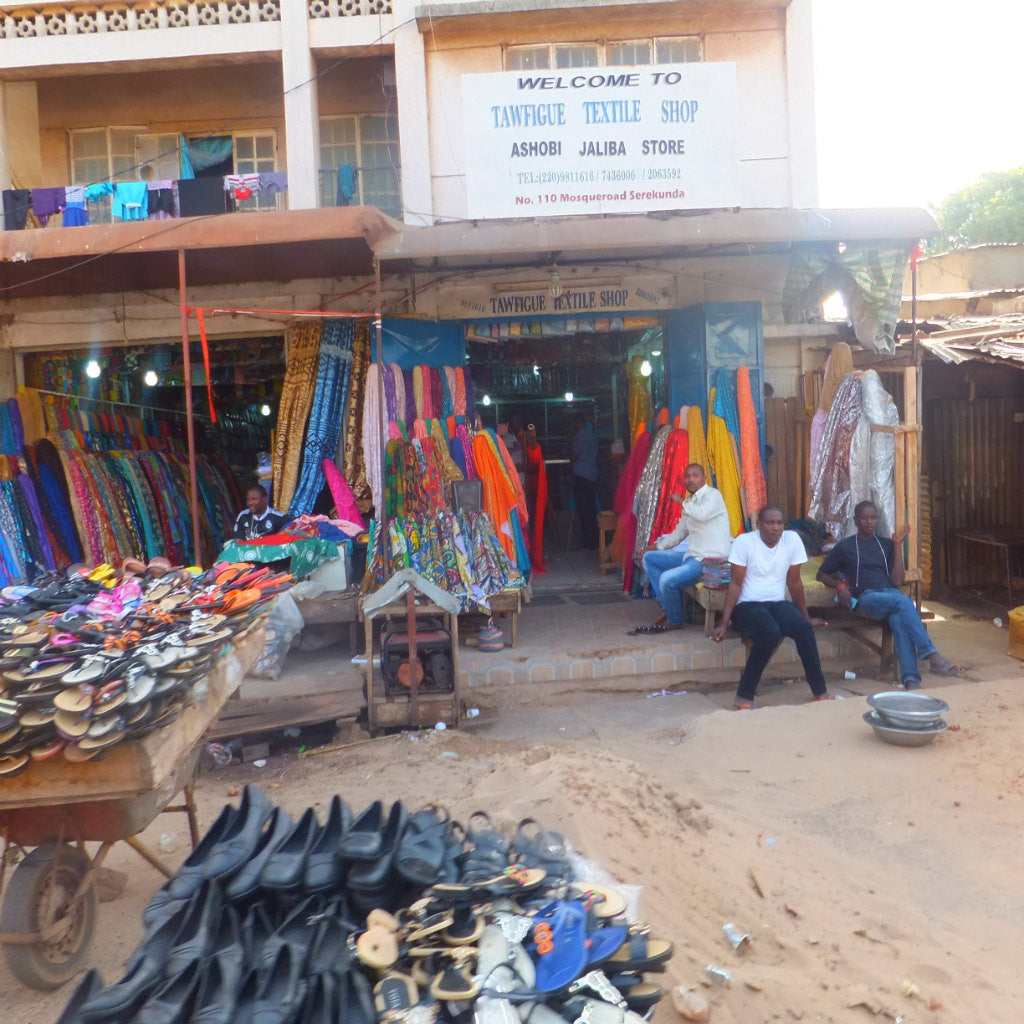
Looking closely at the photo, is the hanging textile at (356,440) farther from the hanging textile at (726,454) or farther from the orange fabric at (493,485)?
the hanging textile at (726,454)

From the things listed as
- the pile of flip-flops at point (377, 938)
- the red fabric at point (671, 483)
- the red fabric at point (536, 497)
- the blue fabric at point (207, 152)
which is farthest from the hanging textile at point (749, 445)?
the pile of flip-flops at point (377, 938)

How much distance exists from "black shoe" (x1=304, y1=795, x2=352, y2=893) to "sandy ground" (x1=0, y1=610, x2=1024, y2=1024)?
979mm

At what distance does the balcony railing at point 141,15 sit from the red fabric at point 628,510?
5110 mm

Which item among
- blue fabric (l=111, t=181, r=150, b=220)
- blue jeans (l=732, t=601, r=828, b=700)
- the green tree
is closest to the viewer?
blue jeans (l=732, t=601, r=828, b=700)

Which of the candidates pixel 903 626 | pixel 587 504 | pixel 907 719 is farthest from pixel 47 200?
pixel 907 719

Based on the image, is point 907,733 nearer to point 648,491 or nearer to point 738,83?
point 648,491

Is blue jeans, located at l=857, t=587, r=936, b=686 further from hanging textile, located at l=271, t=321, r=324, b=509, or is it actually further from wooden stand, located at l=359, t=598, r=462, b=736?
hanging textile, located at l=271, t=321, r=324, b=509

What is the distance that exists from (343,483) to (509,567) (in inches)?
78.1

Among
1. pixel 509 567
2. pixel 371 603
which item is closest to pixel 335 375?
pixel 509 567

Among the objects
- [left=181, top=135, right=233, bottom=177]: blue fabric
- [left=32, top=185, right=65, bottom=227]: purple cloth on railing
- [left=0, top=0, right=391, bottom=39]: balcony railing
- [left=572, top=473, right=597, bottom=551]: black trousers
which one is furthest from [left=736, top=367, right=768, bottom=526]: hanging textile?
[left=32, top=185, right=65, bottom=227]: purple cloth on railing

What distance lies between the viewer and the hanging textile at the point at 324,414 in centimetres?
892

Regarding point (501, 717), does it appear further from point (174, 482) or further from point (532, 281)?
point (174, 482)

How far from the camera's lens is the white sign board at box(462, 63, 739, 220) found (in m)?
7.62

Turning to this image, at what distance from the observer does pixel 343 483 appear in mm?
8898
